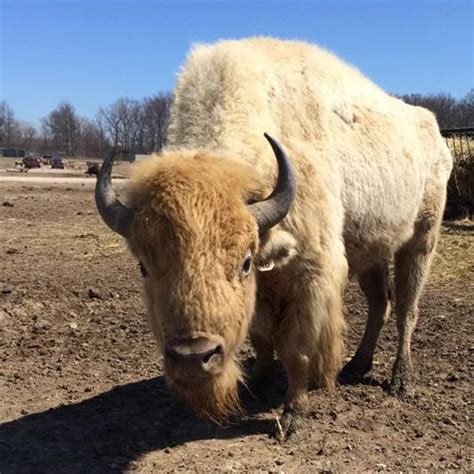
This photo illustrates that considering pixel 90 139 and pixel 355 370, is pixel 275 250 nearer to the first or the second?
pixel 355 370

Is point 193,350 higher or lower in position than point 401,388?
higher

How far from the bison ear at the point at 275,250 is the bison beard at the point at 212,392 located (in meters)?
0.66

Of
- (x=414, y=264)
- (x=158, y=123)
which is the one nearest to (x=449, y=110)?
(x=158, y=123)

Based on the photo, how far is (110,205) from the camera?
4250 mm

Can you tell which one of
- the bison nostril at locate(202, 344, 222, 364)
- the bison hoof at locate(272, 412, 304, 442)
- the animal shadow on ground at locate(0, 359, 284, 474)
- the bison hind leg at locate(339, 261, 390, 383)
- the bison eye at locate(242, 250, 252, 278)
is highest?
the bison eye at locate(242, 250, 252, 278)

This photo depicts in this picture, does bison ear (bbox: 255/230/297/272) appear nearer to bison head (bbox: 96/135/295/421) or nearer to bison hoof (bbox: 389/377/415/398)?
bison head (bbox: 96/135/295/421)

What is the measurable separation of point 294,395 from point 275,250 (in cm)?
136

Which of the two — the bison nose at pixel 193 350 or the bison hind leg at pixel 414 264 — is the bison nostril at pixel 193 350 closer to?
the bison nose at pixel 193 350

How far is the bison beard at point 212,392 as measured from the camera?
12.9ft

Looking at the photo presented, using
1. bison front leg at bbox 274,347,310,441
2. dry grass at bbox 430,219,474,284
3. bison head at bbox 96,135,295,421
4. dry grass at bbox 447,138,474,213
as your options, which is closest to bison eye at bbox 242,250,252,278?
bison head at bbox 96,135,295,421

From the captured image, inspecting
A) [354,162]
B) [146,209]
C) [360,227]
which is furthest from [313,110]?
[146,209]

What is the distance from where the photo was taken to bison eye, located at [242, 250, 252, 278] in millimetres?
4132

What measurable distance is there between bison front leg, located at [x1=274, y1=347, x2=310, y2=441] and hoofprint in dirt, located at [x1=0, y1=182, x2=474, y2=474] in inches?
3.8

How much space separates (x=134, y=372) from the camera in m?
6.44
